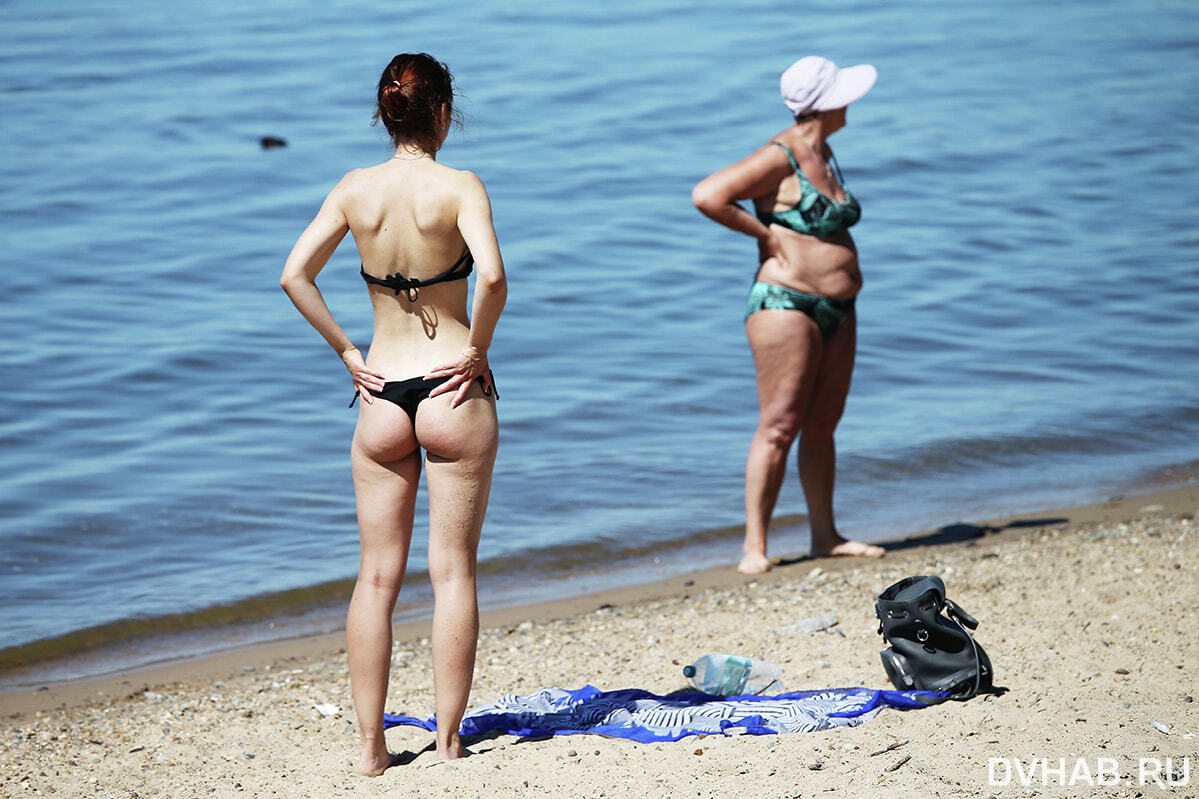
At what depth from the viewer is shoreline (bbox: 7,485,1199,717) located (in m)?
5.15

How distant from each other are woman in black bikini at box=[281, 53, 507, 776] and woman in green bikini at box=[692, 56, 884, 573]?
2.15 meters

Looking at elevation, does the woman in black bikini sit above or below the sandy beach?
above

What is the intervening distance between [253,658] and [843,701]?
2464mm

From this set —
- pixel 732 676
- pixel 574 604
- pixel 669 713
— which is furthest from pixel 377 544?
pixel 574 604

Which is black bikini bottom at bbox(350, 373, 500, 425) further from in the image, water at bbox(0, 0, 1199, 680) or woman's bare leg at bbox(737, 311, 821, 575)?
woman's bare leg at bbox(737, 311, 821, 575)

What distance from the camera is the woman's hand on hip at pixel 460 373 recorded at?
12.1ft

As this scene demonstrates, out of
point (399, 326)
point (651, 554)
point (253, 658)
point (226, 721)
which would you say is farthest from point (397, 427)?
point (651, 554)

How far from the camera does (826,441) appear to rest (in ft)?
20.2

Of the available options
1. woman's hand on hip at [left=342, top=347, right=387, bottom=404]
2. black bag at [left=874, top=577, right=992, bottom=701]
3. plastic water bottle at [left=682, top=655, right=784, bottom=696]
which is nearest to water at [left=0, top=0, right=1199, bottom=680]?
plastic water bottle at [left=682, top=655, right=784, bottom=696]

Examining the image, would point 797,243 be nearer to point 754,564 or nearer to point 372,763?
point 754,564

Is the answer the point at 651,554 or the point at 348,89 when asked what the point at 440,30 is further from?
the point at 651,554

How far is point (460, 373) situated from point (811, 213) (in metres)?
2.49

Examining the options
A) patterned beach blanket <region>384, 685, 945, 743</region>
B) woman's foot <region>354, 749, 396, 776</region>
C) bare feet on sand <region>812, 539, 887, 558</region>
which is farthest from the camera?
bare feet on sand <region>812, 539, 887, 558</region>

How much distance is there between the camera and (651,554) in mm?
6629
